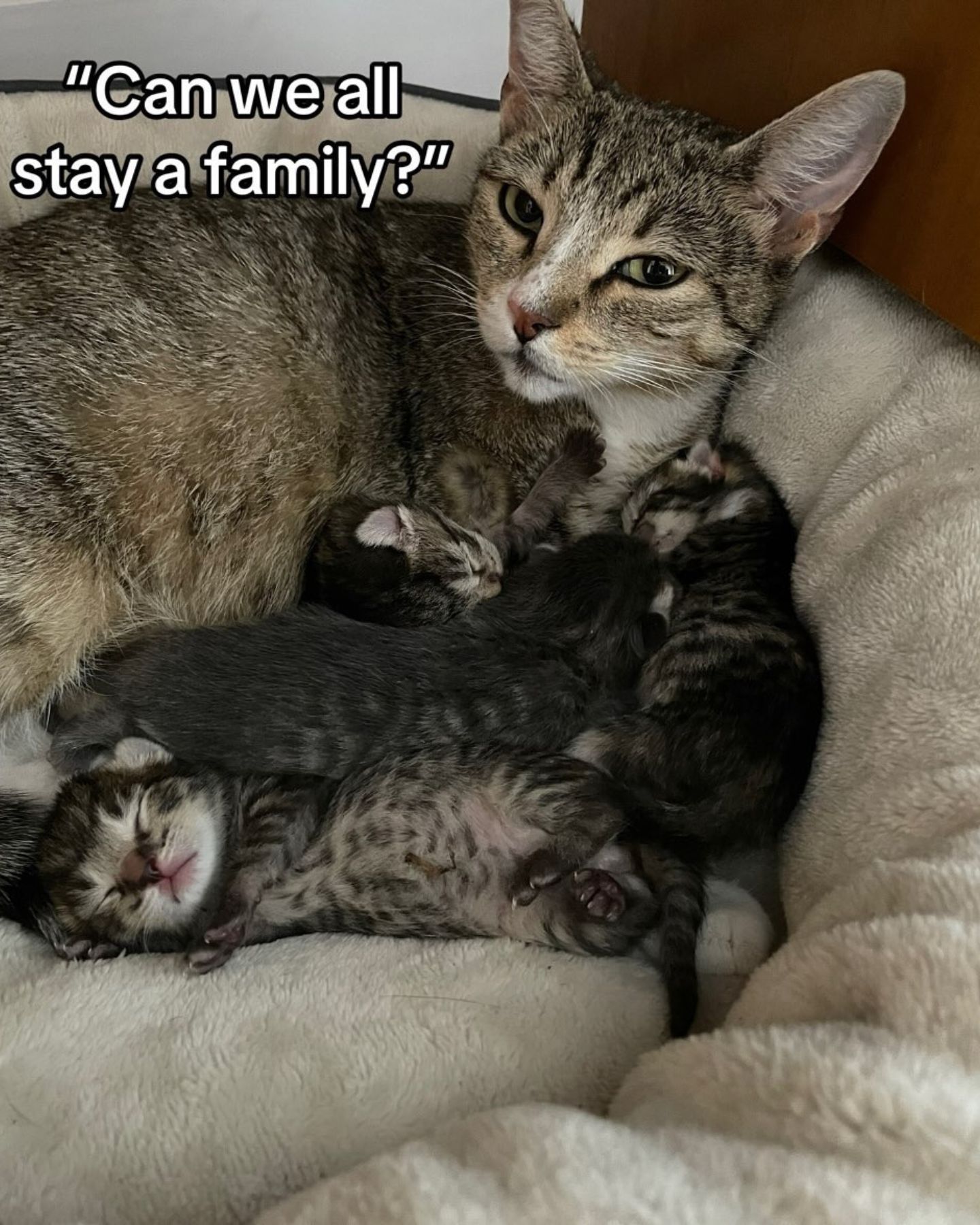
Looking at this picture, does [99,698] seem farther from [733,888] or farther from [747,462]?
[747,462]

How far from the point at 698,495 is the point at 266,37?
1.44 metres

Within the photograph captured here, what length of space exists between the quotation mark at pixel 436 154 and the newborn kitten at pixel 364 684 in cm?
81

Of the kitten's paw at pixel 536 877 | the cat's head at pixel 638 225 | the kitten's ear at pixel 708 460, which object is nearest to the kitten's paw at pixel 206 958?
the kitten's paw at pixel 536 877

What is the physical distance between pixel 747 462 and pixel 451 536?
0.45 meters

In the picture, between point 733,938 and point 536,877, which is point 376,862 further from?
point 733,938

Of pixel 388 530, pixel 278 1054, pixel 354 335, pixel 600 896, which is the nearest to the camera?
pixel 278 1054

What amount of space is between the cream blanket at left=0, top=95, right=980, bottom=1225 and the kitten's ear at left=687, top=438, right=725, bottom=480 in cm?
11

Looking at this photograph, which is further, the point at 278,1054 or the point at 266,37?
the point at 266,37

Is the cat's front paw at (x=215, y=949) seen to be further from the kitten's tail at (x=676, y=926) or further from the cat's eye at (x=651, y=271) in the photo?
the cat's eye at (x=651, y=271)

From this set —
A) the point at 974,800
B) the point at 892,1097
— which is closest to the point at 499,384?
the point at 974,800

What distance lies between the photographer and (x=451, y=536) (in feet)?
4.33

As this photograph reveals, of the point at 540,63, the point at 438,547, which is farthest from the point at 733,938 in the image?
the point at 540,63

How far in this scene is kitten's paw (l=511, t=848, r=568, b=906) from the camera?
1.06 m

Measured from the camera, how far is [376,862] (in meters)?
1.10
